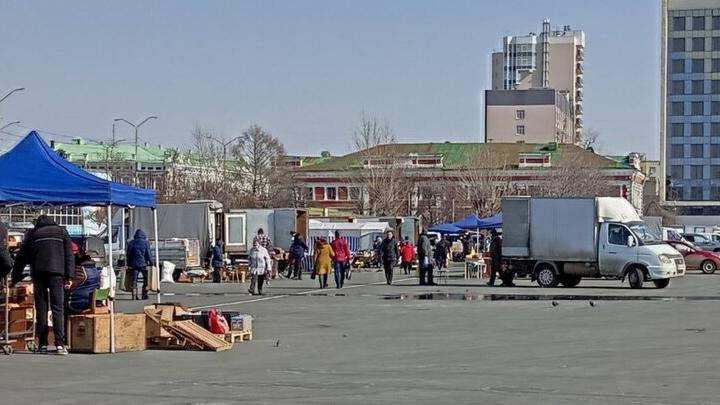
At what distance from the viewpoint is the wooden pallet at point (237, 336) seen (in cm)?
1873

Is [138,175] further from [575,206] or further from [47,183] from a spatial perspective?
[47,183]

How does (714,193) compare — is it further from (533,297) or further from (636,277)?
(533,297)

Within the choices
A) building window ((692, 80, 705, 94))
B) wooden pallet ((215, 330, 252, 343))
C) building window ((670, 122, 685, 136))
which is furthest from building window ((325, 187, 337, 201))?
wooden pallet ((215, 330, 252, 343))

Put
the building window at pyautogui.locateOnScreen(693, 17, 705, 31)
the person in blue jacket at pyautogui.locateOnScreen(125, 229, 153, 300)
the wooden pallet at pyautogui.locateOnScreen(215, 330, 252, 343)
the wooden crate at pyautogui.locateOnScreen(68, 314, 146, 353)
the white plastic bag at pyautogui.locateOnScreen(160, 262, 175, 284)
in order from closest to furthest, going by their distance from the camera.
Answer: the wooden crate at pyautogui.locateOnScreen(68, 314, 146, 353) → the wooden pallet at pyautogui.locateOnScreen(215, 330, 252, 343) → the person in blue jacket at pyautogui.locateOnScreen(125, 229, 153, 300) → the white plastic bag at pyautogui.locateOnScreen(160, 262, 175, 284) → the building window at pyautogui.locateOnScreen(693, 17, 705, 31)

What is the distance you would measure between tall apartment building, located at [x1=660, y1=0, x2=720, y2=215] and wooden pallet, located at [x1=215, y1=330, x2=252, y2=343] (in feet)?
432

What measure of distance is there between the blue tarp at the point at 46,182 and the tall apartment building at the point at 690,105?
439 ft

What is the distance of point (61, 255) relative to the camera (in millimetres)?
17062

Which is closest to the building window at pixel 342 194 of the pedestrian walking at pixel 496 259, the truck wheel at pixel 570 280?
the pedestrian walking at pixel 496 259

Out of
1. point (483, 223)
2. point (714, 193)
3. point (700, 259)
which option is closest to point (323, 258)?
point (483, 223)

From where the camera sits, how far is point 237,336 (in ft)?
63.3

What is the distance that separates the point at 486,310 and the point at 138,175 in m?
64.4

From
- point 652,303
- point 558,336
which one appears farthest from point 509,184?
point 558,336

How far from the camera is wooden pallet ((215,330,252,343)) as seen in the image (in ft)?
61.5

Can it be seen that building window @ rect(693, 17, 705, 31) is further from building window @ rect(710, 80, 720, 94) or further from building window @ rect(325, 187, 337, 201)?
building window @ rect(325, 187, 337, 201)
